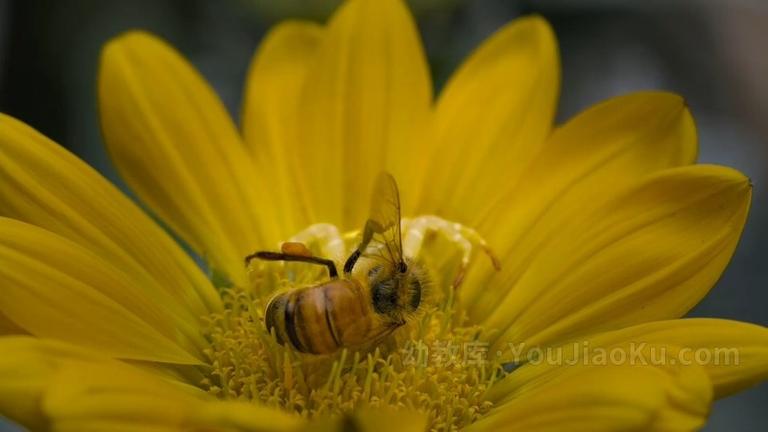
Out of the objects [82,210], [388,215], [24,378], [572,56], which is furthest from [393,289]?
[572,56]

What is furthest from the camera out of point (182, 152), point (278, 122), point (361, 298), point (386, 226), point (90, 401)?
point (278, 122)

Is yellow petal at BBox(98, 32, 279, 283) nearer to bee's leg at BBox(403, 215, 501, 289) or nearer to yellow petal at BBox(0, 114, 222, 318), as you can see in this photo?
yellow petal at BBox(0, 114, 222, 318)

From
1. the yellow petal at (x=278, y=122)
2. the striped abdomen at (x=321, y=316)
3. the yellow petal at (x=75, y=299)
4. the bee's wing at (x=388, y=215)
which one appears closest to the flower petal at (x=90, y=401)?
the yellow petal at (x=75, y=299)

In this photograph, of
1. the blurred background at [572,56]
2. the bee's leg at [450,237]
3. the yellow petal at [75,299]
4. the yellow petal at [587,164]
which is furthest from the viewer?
the blurred background at [572,56]

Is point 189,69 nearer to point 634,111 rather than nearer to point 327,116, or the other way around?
point 327,116

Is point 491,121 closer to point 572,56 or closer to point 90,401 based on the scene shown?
point 90,401

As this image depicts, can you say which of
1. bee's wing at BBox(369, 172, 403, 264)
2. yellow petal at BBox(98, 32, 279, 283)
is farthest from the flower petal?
yellow petal at BBox(98, 32, 279, 283)

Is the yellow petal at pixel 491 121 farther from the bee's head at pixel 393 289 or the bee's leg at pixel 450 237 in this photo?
the bee's head at pixel 393 289
